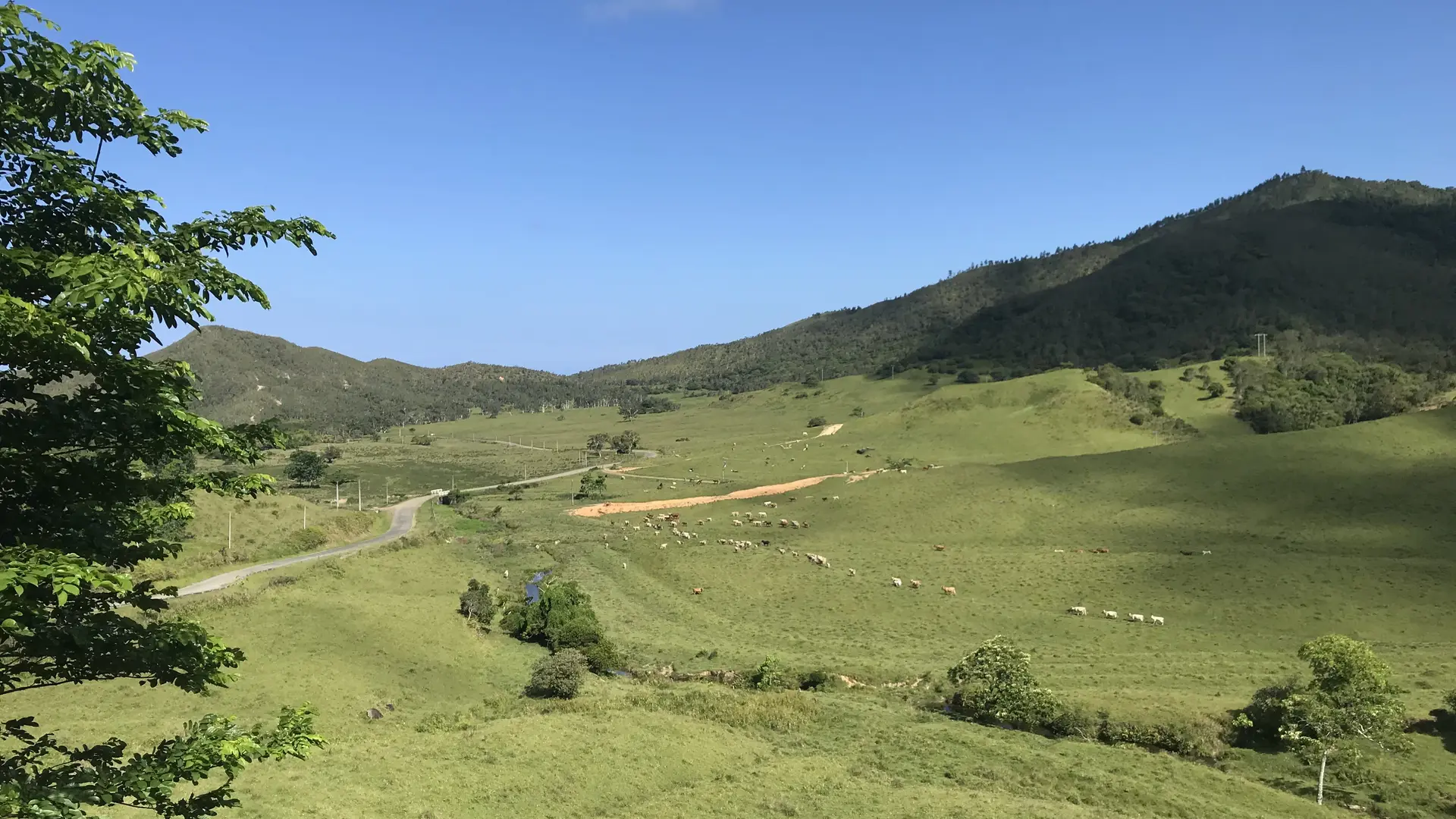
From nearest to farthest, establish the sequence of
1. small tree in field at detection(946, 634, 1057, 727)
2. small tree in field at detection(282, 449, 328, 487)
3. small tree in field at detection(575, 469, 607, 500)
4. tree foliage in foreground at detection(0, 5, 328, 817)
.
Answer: tree foliage in foreground at detection(0, 5, 328, 817) < small tree in field at detection(946, 634, 1057, 727) < small tree in field at detection(575, 469, 607, 500) < small tree in field at detection(282, 449, 328, 487)

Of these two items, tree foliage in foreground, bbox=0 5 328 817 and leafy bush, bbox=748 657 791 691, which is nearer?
tree foliage in foreground, bbox=0 5 328 817

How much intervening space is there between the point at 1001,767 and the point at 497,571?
4989cm

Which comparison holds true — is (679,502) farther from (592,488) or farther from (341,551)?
(341,551)

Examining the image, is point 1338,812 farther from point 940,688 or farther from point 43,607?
point 43,607

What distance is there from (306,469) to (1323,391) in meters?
179

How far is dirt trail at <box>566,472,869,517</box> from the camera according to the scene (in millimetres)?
96062

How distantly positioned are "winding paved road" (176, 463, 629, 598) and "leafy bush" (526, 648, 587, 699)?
1691 cm

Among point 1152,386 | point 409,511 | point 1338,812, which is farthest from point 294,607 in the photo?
Answer: point 1152,386

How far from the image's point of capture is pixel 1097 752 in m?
31.0

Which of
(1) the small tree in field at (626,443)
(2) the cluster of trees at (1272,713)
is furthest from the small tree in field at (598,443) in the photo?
(2) the cluster of trees at (1272,713)

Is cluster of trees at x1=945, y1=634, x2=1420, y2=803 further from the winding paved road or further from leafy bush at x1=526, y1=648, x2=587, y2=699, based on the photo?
the winding paved road

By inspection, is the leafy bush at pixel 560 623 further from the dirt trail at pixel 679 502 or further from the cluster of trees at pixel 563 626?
the dirt trail at pixel 679 502

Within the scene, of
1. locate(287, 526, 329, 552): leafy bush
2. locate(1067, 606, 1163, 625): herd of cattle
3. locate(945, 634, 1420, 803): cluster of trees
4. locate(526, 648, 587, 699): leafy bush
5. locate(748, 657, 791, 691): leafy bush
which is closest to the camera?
locate(945, 634, 1420, 803): cluster of trees

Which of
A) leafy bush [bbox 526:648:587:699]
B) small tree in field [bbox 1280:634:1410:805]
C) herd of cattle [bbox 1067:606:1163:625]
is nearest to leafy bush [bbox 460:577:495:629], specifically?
leafy bush [bbox 526:648:587:699]
